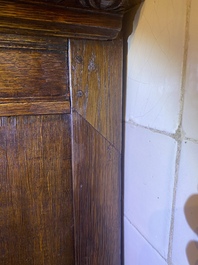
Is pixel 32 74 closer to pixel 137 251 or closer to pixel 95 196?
pixel 95 196

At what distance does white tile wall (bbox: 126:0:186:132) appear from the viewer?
1.12ft

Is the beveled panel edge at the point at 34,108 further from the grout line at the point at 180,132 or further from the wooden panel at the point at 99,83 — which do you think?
the grout line at the point at 180,132

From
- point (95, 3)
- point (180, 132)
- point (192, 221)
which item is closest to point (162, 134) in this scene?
point (180, 132)

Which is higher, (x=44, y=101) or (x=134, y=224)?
(x=44, y=101)

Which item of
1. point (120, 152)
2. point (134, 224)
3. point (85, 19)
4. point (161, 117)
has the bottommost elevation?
point (134, 224)

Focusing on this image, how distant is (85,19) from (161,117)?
8.7 inches

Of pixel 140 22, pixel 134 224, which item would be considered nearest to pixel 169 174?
pixel 134 224

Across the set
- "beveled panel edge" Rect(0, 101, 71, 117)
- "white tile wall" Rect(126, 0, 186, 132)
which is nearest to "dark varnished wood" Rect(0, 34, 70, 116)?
"beveled panel edge" Rect(0, 101, 71, 117)

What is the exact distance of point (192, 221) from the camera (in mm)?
331

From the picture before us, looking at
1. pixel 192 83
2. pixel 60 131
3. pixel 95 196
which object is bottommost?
pixel 95 196

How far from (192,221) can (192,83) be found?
213 millimetres

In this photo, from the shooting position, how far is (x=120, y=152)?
0.50 meters

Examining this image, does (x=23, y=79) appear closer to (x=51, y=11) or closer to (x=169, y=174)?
(x=51, y=11)

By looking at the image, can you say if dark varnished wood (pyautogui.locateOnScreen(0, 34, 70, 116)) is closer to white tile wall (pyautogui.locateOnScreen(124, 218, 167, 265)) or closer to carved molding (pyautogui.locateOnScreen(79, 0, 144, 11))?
carved molding (pyautogui.locateOnScreen(79, 0, 144, 11))
